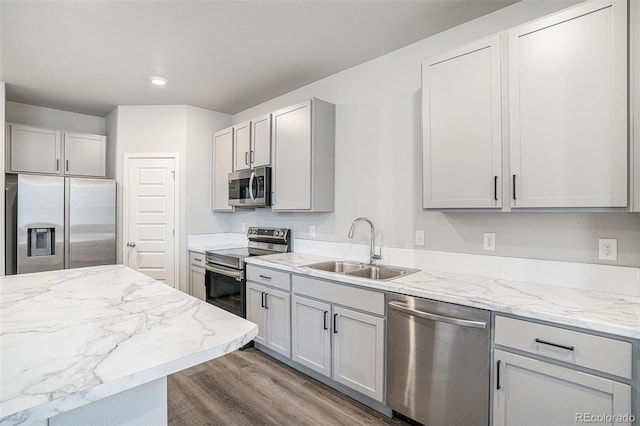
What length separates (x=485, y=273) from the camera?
2195 mm

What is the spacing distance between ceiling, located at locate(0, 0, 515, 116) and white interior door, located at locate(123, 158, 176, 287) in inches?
36.6

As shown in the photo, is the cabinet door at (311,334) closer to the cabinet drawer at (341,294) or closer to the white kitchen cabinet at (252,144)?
the cabinet drawer at (341,294)

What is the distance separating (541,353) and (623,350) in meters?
0.28

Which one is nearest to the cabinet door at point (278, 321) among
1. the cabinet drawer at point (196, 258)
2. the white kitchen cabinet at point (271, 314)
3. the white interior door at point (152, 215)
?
the white kitchen cabinet at point (271, 314)

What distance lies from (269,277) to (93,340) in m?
1.85

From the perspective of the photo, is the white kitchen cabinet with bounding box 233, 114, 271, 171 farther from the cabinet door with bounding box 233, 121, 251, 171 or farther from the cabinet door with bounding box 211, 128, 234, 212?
the cabinet door with bounding box 211, 128, 234, 212

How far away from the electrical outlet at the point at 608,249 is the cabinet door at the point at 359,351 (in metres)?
1.26

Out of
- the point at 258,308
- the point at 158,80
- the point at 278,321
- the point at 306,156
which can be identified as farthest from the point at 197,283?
the point at 158,80

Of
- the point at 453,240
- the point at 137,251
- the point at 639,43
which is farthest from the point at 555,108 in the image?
the point at 137,251

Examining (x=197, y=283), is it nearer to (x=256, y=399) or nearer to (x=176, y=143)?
(x=176, y=143)

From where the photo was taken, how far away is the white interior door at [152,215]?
4.15m

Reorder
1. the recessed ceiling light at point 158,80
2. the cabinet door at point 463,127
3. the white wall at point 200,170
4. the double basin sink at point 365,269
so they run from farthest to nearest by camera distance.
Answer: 1. the white wall at point 200,170
2. the recessed ceiling light at point 158,80
3. the double basin sink at point 365,269
4. the cabinet door at point 463,127

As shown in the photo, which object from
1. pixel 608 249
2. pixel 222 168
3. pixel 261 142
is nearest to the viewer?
pixel 608 249

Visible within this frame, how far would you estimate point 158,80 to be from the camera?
3.34m
